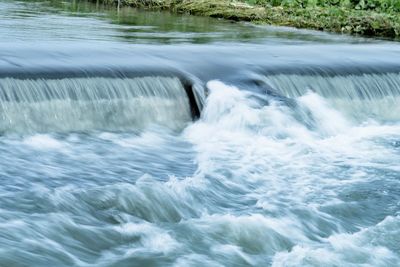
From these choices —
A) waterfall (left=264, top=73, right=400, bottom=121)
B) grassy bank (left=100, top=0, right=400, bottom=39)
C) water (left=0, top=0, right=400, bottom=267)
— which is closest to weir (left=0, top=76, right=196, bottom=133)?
water (left=0, top=0, right=400, bottom=267)

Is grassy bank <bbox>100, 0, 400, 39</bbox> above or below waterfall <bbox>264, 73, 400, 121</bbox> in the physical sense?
above

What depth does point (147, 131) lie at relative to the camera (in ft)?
27.7

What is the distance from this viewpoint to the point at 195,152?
25.6 ft

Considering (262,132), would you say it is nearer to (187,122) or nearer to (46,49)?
(187,122)

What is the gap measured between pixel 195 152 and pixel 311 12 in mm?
10050

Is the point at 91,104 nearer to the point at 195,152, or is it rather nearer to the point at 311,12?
the point at 195,152

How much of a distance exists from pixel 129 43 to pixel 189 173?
4.97 metres

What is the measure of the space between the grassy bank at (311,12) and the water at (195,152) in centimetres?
310

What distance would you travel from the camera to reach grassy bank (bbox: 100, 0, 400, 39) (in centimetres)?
1597

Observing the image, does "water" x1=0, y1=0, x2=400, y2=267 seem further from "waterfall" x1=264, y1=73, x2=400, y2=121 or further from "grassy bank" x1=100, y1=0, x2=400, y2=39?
"grassy bank" x1=100, y1=0, x2=400, y2=39

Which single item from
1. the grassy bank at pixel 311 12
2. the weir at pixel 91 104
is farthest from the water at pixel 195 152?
the grassy bank at pixel 311 12

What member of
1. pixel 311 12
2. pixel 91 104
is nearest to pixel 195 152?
pixel 91 104

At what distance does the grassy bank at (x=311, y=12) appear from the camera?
16.0 metres

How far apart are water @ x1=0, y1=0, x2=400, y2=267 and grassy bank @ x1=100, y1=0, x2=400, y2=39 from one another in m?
3.10
